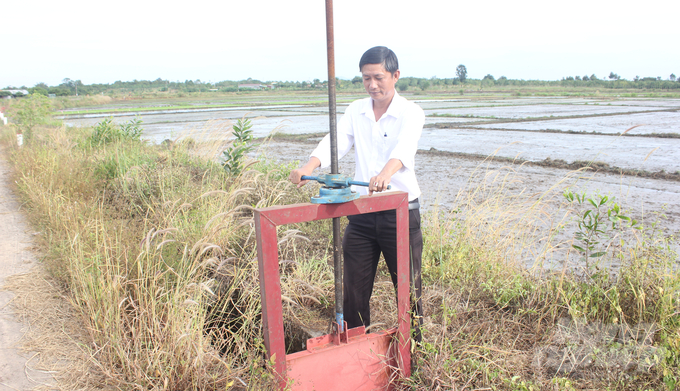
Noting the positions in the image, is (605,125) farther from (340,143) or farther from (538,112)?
(340,143)

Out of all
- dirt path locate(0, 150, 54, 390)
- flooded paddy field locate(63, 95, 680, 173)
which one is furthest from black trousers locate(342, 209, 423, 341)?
flooded paddy field locate(63, 95, 680, 173)

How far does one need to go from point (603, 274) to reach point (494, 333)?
0.95m

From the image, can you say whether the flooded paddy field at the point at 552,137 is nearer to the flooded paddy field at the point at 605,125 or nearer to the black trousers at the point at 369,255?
the flooded paddy field at the point at 605,125

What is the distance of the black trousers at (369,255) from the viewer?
272 cm

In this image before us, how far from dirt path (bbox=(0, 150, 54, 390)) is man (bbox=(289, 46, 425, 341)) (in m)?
1.90

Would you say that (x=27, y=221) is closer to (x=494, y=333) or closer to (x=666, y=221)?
(x=494, y=333)

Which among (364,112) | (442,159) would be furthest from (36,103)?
(364,112)

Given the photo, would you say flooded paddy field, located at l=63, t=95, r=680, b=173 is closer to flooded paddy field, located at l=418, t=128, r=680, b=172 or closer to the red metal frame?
flooded paddy field, located at l=418, t=128, r=680, b=172

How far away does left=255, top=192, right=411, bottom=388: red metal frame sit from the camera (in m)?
2.21

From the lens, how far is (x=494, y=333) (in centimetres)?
305

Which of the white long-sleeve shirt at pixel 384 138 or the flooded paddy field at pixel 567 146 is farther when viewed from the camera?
the flooded paddy field at pixel 567 146

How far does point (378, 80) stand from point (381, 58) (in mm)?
115

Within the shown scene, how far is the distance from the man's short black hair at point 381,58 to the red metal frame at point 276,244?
0.69 meters

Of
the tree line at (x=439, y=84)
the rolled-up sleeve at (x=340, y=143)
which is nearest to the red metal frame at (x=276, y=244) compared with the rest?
the rolled-up sleeve at (x=340, y=143)
